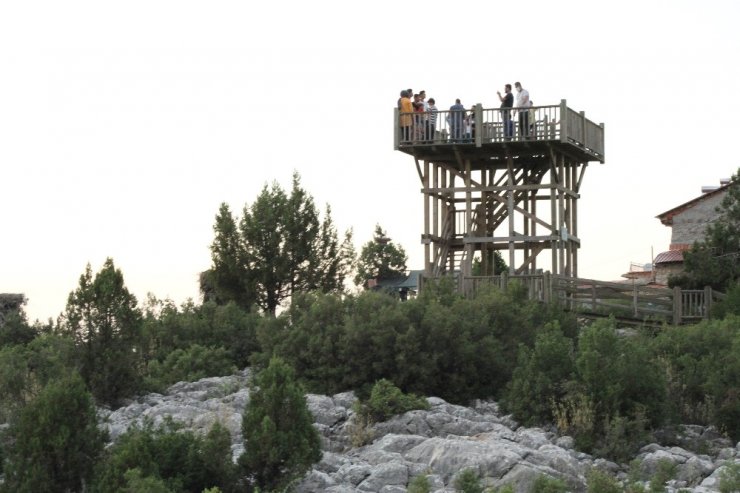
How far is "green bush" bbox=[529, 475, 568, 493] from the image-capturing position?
22844 millimetres

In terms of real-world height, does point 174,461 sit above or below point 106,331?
below

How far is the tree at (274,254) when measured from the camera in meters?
49.0

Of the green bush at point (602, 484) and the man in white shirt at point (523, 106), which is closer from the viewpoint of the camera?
the green bush at point (602, 484)

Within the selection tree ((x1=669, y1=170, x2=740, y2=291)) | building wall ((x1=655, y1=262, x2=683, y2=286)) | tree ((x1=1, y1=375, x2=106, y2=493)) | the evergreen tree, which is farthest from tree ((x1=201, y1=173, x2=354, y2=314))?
tree ((x1=1, y1=375, x2=106, y2=493))

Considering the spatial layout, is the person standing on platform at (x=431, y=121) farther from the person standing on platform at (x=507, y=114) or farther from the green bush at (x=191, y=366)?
the green bush at (x=191, y=366)

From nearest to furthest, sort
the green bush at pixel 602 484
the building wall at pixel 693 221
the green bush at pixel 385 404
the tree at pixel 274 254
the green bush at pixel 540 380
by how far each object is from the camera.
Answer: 1. the green bush at pixel 602 484
2. the green bush at pixel 385 404
3. the green bush at pixel 540 380
4. the tree at pixel 274 254
5. the building wall at pixel 693 221

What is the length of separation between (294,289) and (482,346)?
17152mm

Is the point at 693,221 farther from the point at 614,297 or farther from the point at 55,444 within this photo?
the point at 55,444

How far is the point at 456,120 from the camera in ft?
144

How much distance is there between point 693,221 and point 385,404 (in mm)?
35558

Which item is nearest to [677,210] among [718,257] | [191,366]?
[718,257]

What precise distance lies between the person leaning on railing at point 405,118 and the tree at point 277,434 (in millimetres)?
19281

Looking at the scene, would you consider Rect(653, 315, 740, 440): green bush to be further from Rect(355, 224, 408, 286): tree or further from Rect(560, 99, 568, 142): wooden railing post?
Rect(355, 224, 408, 286): tree

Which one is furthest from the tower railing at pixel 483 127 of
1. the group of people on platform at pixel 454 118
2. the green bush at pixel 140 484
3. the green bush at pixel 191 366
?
the green bush at pixel 140 484
